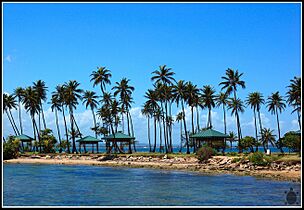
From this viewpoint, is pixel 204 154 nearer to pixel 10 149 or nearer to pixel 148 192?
pixel 148 192

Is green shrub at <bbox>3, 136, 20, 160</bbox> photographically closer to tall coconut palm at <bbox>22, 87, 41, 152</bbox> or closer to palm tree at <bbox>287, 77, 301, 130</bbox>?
tall coconut palm at <bbox>22, 87, 41, 152</bbox>

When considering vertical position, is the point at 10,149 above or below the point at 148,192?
above

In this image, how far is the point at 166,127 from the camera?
7338 centimetres

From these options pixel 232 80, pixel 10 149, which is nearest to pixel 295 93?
pixel 232 80

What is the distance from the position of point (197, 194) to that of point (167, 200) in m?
3.35

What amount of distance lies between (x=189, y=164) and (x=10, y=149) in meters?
35.2

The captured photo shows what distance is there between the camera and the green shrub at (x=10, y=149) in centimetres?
6906


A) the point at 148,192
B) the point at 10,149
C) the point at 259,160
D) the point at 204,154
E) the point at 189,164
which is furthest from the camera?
the point at 10,149

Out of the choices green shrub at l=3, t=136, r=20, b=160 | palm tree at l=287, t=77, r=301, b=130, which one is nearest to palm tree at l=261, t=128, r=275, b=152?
palm tree at l=287, t=77, r=301, b=130

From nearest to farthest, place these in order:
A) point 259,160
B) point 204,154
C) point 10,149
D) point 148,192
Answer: point 148,192, point 259,160, point 204,154, point 10,149

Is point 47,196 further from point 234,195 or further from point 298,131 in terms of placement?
point 298,131

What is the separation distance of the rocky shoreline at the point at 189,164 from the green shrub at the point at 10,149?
62.6 inches

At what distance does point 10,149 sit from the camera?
6975cm

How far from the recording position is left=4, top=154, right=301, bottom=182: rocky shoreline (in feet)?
132
